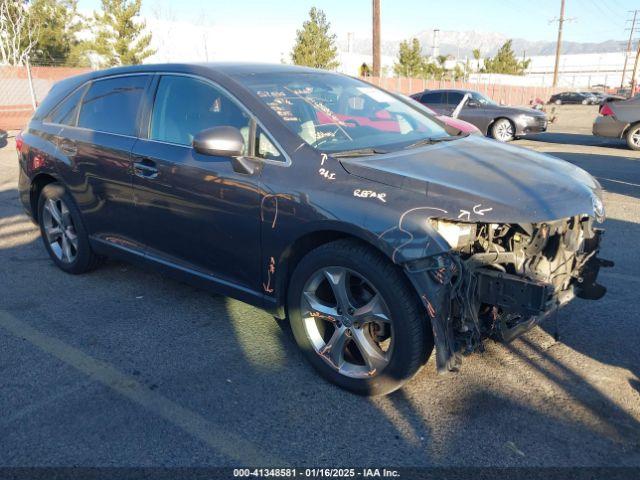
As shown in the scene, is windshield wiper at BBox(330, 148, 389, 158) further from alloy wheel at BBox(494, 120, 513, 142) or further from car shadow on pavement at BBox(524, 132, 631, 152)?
alloy wheel at BBox(494, 120, 513, 142)

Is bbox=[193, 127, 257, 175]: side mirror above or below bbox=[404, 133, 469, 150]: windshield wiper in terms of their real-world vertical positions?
above

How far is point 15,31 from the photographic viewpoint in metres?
32.0

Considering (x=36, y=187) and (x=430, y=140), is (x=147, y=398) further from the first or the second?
(x=36, y=187)

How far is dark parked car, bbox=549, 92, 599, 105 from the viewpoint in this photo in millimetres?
50984

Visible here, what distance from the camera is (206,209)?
351 cm

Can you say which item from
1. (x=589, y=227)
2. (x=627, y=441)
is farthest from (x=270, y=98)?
(x=627, y=441)

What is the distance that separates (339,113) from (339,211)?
104 centimetres

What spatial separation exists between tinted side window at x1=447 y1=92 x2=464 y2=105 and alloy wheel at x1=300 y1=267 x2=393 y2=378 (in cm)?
1459

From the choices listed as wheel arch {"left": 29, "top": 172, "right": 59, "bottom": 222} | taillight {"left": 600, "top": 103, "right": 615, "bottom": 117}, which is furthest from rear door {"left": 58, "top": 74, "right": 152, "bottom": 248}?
taillight {"left": 600, "top": 103, "right": 615, "bottom": 117}

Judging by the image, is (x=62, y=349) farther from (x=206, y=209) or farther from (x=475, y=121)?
(x=475, y=121)

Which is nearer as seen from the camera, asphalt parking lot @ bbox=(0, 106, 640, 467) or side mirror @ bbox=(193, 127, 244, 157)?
asphalt parking lot @ bbox=(0, 106, 640, 467)

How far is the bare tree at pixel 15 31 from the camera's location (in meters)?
31.3

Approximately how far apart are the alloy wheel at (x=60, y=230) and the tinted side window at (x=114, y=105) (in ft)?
2.63

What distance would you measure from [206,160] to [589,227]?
231cm
